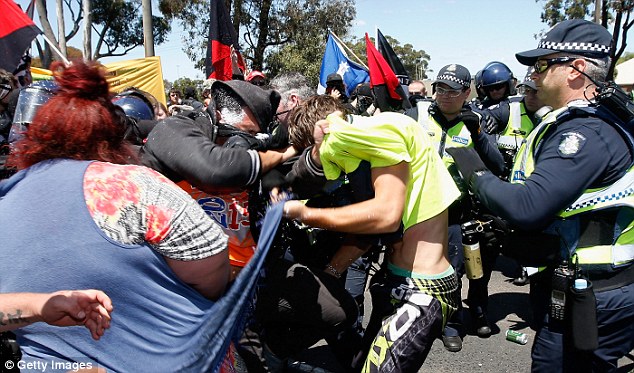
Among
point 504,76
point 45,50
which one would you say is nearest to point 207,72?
point 504,76

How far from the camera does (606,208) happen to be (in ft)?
6.82

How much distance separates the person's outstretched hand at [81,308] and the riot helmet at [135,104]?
2754mm

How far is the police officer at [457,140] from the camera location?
399 centimetres

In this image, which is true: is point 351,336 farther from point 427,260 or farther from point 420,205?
point 420,205

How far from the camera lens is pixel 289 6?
20.5 metres

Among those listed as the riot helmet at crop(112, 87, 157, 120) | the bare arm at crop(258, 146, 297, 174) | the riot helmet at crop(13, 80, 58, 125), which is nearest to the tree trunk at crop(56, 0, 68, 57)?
the riot helmet at crop(112, 87, 157, 120)

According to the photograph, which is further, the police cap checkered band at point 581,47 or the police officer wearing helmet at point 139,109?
the police officer wearing helmet at point 139,109

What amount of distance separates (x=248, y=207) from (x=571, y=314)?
1.49 meters

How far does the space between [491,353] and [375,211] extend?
2.60 m

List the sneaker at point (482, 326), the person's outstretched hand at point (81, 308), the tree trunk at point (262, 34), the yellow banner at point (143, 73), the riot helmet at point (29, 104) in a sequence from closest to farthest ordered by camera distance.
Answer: the person's outstretched hand at point (81, 308) < the riot helmet at point (29, 104) < the sneaker at point (482, 326) < the yellow banner at point (143, 73) < the tree trunk at point (262, 34)

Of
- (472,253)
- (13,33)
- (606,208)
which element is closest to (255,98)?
(606,208)

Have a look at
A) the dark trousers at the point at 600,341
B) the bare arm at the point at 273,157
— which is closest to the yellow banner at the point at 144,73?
the bare arm at the point at 273,157

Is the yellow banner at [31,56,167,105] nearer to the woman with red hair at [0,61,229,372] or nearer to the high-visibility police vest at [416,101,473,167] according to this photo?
the high-visibility police vest at [416,101,473,167]

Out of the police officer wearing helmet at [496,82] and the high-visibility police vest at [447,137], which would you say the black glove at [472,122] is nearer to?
the high-visibility police vest at [447,137]
